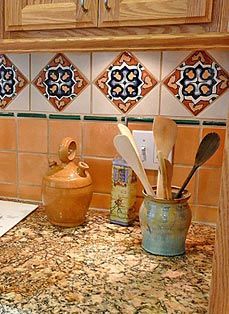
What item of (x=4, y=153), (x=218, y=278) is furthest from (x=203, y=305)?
(x=4, y=153)

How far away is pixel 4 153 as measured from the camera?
1.23 metres

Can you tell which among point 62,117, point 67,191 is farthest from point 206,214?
point 62,117

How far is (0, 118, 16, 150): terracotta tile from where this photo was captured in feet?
3.98

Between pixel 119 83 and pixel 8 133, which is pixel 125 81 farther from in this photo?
pixel 8 133

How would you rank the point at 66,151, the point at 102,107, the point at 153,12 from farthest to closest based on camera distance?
the point at 102,107, the point at 66,151, the point at 153,12

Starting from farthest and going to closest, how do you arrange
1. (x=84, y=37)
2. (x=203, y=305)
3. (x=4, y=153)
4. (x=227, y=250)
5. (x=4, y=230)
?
(x=4, y=153) → (x=4, y=230) → (x=84, y=37) → (x=203, y=305) → (x=227, y=250)

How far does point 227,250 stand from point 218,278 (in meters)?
0.05

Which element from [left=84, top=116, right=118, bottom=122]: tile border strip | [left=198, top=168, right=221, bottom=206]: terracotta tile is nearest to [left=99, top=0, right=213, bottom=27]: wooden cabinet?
[left=84, top=116, right=118, bottom=122]: tile border strip

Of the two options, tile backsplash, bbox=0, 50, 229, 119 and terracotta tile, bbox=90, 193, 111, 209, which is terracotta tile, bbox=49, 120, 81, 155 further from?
terracotta tile, bbox=90, 193, 111, 209

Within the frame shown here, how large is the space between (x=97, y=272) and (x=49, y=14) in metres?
0.58

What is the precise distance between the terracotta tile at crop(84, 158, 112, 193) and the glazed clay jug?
0.11 meters

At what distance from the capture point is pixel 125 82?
1084 mm

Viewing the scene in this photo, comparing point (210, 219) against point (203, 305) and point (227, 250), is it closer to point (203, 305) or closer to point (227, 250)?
point (203, 305)

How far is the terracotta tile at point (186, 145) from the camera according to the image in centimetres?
105
